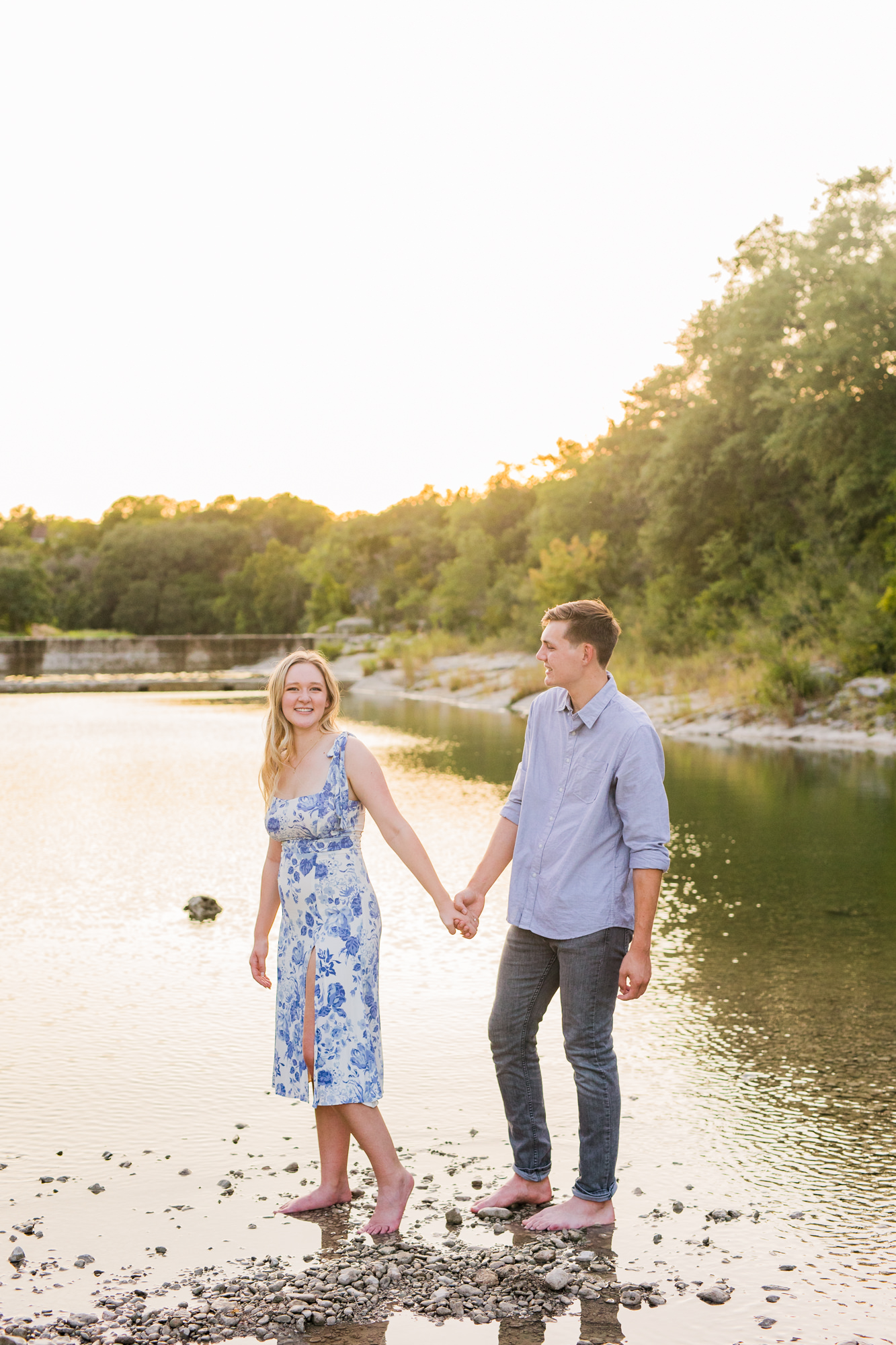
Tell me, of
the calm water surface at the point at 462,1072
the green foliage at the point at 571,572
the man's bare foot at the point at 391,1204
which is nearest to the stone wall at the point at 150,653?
the green foliage at the point at 571,572

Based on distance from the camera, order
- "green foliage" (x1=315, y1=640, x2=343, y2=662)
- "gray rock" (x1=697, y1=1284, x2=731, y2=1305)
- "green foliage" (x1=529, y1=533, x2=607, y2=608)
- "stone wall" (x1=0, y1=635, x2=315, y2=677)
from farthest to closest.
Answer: "stone wall" (x1=0, y1=635, x2=315, y2=677) < "green foliage" (x1=315, y1=640, x2=343, y2=662) < "green foliage" (x1=529, y1=533, x2=607, y2=608) < "gray rock" (x1=697, y1=1284, x2=731, y2=1305)

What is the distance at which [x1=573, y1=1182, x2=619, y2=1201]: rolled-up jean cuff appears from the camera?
3.73 m

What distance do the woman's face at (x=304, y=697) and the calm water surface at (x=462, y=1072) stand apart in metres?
1.46

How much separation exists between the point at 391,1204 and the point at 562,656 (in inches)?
64.4

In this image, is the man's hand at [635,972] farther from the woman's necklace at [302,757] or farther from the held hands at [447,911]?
the woman's necklace at [302,757]

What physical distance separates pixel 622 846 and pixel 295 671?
112 cm

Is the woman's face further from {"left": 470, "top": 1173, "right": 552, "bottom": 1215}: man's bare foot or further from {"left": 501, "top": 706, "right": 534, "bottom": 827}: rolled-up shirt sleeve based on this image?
{"left": 470, "top": 1173, "right": 552, "bottom": 1215}: man's bare foot

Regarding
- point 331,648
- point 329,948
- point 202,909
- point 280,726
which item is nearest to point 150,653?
point 331,648

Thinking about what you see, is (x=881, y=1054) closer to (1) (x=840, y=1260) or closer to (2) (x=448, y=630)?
(1) (x=840, y=1260)

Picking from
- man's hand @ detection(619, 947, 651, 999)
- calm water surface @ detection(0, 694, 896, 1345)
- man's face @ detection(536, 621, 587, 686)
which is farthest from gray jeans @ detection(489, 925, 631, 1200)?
man's face @ detection(536, 621, 587, 686)

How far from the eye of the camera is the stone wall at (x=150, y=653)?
63281mm

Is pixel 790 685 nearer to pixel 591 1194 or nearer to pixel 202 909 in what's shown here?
pixel 202 909

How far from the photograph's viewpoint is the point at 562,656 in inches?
150

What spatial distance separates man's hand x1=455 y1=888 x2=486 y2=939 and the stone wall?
60147mm
